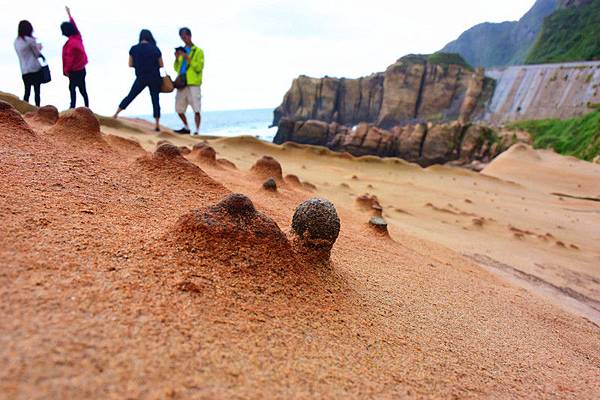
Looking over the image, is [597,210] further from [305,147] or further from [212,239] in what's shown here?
[212,239]

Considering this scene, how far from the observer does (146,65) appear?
610 centimetres

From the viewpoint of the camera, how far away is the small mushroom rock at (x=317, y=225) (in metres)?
1.78

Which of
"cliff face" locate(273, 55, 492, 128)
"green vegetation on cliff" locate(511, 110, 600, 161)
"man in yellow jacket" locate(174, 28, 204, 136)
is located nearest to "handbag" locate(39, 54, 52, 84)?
"man in yellow jacket" locate(174, 28, 204, 136)

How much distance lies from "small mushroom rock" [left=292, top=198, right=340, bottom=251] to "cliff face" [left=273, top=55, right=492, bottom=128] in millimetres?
37812

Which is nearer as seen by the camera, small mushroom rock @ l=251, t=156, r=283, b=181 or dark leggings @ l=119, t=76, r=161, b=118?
small mushroom rock @ l=251, t=156, r=283, b=181

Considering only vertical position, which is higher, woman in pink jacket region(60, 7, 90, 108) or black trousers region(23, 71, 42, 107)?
woman in pink jacket region(60, 7, 90, 108)

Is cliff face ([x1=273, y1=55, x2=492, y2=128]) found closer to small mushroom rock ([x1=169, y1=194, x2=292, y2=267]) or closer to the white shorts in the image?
the white shorts

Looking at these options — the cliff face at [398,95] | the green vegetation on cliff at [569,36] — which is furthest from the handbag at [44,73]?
the green vegetation on cliff at [569,36]

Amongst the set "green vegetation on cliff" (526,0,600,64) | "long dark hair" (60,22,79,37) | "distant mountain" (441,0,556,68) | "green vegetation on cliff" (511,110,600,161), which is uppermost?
"distant mountain" (441,0,556,68)

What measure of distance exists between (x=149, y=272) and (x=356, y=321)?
0.76 m

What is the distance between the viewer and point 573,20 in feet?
140

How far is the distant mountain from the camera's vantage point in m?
87.2

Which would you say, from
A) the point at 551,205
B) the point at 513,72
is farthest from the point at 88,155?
the point at 513,72

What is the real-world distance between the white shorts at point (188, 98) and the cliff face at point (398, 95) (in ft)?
112
